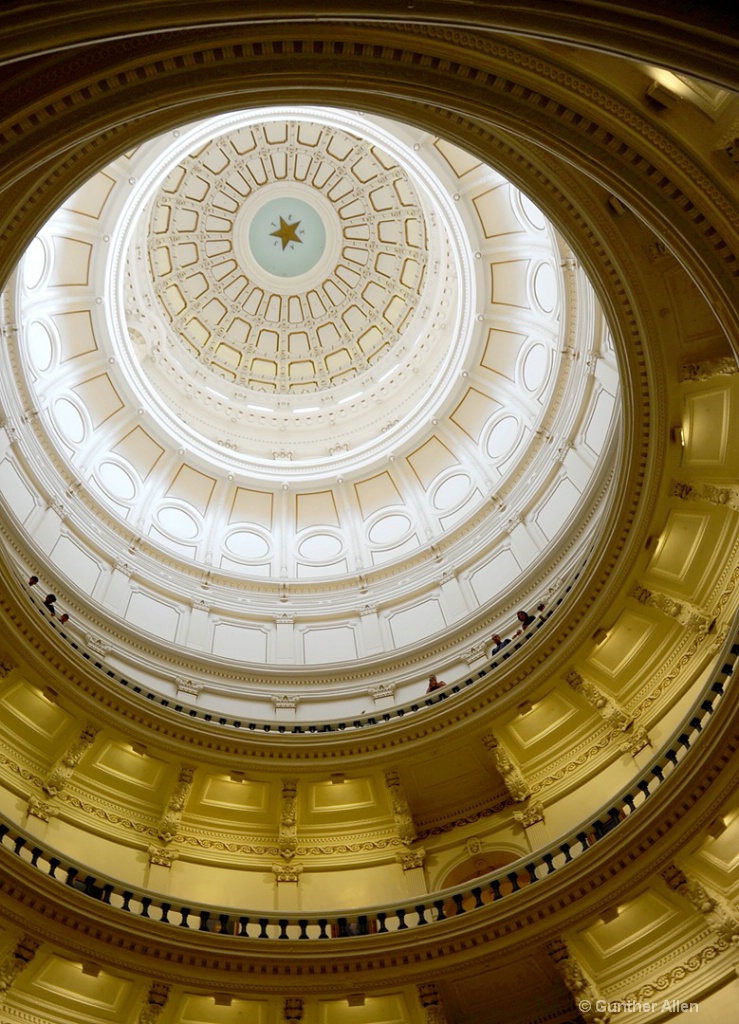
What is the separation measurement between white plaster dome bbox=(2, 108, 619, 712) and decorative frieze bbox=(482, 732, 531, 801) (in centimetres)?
394

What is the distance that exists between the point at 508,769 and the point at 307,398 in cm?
1875

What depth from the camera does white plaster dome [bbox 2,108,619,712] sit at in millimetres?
22297

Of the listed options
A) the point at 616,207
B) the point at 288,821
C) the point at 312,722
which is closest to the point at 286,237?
the point at 312,722

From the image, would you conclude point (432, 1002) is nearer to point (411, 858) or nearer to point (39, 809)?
point (411, 858)

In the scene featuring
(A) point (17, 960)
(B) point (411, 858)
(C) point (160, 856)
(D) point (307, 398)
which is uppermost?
(D) point (307, 398)

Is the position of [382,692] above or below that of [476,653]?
above

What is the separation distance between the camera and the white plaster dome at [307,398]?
22297 mm

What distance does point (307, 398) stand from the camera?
32.1m

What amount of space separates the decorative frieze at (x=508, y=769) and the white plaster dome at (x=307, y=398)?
3.94 metres

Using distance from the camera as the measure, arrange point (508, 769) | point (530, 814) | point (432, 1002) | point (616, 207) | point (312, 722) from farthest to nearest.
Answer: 1. point (312, 722)
2. point (508, 769)
3. point (530, 814)
4. point (432, 1002)
5. point (616, 207)

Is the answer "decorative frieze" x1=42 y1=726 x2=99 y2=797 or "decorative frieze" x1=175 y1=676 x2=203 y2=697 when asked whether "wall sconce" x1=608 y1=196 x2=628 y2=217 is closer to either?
"decorative frieze" x1=42 y1=726 x2=99 y2=797

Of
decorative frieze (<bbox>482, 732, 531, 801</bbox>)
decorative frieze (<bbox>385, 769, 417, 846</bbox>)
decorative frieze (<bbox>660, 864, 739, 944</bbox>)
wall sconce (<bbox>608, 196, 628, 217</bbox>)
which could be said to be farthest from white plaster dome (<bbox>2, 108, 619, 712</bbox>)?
decorative frieze (<bbox>660, 864, 739, 944</bbox>)

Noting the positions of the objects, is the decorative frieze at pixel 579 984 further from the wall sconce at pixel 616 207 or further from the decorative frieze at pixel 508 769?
the wall sconce at pixel 616 207

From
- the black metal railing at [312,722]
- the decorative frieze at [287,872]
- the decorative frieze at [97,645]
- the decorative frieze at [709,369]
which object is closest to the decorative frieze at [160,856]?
the decorative frieze at [287,872]
